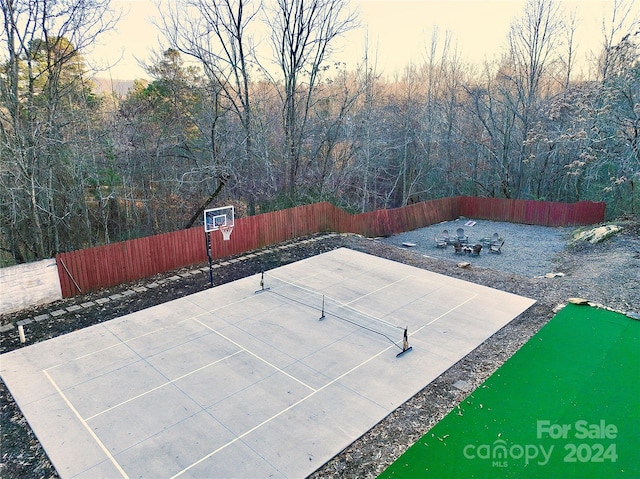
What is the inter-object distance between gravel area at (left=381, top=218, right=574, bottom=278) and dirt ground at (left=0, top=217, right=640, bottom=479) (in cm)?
69

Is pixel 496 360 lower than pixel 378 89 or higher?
lower

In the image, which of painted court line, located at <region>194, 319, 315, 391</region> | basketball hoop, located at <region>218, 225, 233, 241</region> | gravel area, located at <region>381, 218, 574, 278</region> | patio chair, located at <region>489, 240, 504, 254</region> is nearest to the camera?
painted court line, located at <region>194, 319, 315, 391</region>

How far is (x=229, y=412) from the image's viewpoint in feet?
17.7

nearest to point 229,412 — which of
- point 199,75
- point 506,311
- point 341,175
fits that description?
point 506,311

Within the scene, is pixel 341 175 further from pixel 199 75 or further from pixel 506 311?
pixel 506 311

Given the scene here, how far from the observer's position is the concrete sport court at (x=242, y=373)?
4742mm

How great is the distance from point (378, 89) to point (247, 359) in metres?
21.0

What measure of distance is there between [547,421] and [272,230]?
9492 millimetres

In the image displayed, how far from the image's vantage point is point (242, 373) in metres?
6.28

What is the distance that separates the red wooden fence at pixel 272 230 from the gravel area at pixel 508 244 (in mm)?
627

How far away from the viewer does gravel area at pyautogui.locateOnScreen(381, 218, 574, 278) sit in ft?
42.2

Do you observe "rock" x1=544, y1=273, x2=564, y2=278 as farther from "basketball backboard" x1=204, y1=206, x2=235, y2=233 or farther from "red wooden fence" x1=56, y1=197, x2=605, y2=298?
"basketball backboard" x1=204, y1=206, x2=235, y2=233

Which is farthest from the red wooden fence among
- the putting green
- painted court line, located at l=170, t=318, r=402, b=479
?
the putting green

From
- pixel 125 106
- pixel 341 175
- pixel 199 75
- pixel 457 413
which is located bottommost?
pixel 457 413
